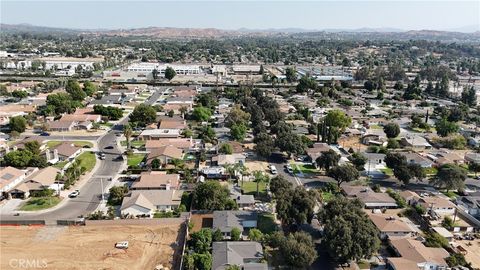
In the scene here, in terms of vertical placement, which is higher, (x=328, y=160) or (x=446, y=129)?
(x=328, y=160)

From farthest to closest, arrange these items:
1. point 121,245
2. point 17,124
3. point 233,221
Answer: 1. point 17,124
2. point 233,221
3. point 121,245

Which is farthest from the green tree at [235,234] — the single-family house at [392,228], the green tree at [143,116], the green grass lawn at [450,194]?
the green tree at [143,116]

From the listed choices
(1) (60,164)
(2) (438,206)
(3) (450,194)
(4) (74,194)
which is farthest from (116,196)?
(3) (450,194)

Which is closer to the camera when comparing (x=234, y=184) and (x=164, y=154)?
(x=234, y=184)

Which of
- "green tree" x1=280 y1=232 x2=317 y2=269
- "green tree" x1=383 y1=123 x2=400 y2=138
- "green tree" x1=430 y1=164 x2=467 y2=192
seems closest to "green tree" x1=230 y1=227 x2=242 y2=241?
"green tree" x1=280 y1=232 x2=317 y2=269

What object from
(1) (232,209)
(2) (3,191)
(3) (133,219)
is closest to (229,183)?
→ (1) (232,209)

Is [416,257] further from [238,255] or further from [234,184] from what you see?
[234,184]

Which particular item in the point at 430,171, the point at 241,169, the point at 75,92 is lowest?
the point at 430,171
